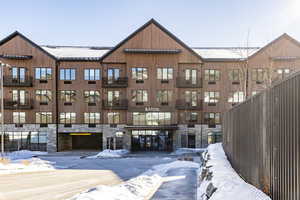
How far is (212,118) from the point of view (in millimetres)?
32500

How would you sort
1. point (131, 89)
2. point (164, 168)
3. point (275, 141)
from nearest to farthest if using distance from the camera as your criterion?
point (275, 141) → point (164, 168) → point (131, 89)

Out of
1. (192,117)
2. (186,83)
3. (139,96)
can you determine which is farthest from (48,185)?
(186,83)

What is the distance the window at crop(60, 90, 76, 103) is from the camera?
32969mm

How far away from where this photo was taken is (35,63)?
108 feet

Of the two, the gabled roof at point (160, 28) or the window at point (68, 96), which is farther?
the window at point (68, 96)

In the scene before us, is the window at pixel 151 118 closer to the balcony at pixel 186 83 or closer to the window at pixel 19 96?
the balcony at pixel 186 83

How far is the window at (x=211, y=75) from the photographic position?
32.9m

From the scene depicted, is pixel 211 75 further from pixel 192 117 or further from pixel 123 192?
pixel 123 192

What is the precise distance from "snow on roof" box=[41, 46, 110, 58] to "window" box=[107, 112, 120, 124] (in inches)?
394

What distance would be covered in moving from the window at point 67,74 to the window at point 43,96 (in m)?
3.21

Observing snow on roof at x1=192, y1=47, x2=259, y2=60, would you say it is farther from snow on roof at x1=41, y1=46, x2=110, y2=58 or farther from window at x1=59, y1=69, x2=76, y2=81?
window at x1=59, y1=69, x2=76, y2=81

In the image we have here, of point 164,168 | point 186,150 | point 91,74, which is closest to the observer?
point 164,168

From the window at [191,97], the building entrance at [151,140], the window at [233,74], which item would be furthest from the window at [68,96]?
the window at [233,74]

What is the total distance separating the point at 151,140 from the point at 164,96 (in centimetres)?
729
